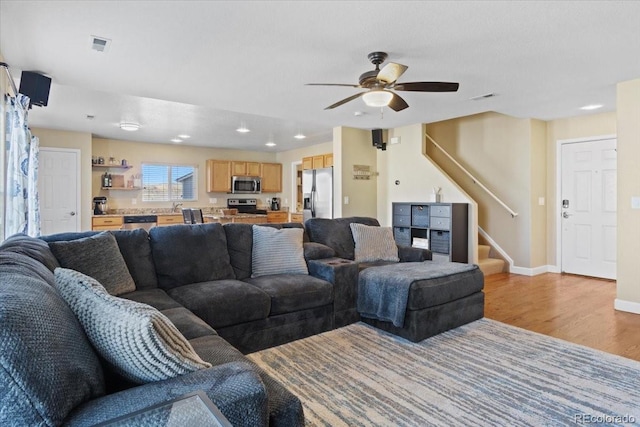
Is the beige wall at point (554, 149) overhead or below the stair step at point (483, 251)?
overhead

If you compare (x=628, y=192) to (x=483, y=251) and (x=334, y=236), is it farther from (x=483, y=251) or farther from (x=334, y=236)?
(x=334, y=236)

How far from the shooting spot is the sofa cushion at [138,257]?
110 inches

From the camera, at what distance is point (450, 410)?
1975 mm

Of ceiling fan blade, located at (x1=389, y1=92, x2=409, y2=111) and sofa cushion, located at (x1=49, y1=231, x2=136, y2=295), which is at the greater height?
ceiling fan blade, located at (x1=389, y1=92, x2=409, y2=111)

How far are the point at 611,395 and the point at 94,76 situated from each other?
4685mm

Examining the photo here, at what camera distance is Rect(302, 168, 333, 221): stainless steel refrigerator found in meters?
6.53

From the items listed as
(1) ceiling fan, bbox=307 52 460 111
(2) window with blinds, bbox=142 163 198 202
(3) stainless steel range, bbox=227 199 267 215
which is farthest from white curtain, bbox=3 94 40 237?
(3) stainless steel range, bbox=227 199 267 215

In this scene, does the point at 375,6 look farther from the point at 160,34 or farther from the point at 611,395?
the point at 611,395

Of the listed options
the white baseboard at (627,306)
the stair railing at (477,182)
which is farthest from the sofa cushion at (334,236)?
the stair railing at (477,182)

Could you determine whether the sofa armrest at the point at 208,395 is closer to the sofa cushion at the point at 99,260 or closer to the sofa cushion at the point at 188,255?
the sofa cushion at the point at 99,260

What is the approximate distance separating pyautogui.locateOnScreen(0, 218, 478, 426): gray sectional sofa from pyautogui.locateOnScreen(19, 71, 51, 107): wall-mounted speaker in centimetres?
158

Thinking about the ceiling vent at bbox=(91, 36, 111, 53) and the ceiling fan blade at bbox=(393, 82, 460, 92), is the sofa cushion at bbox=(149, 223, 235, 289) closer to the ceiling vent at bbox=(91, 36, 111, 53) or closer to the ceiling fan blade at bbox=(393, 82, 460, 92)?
the ceiling vent at bbox=(91, 36, 111, 53)

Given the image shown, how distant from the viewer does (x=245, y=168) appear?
8.69m

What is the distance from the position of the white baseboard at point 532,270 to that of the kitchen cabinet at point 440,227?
0.84 meters
